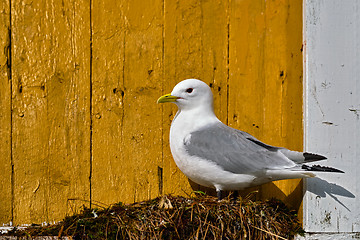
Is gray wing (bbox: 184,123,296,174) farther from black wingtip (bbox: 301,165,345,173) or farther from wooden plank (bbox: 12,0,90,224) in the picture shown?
wooden plank (bbox: 12,0,90,224)

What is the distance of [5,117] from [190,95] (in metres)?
0.96

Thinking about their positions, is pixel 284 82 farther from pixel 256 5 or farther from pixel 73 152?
pixel 73 152

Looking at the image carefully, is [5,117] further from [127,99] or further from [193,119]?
[193,119]

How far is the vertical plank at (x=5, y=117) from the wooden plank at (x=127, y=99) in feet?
1.44

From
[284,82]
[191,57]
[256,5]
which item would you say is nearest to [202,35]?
[191,57]

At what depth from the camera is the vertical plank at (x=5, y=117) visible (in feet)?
9.00

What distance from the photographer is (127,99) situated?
2842 millimetres

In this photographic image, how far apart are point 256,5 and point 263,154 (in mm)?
837

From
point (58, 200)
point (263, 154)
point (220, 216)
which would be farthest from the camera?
point (58, 200)

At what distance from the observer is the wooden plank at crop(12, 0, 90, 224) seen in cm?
277

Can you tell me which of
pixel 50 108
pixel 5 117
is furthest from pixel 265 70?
pixel 5 117

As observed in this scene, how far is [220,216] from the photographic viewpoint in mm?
2338

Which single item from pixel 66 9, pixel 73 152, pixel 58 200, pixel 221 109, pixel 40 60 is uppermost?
pixel 66 9

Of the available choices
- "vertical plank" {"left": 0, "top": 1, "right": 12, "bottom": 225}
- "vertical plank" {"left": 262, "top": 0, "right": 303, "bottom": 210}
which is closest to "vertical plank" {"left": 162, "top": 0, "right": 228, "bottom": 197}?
"vertical plank" {"left": 262, "top": 0, "right": 303, "bottom": 210}
